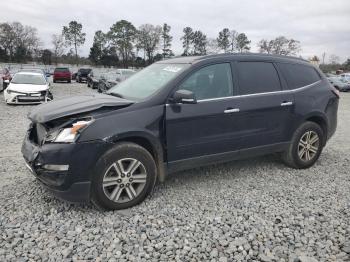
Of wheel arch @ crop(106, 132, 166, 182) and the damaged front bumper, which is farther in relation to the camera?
wheel arch @ crop(106, 132, 166, 182)

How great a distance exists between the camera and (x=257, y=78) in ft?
16.0

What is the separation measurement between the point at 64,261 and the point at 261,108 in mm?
3226

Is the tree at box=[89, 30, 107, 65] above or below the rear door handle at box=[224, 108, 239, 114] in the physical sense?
above

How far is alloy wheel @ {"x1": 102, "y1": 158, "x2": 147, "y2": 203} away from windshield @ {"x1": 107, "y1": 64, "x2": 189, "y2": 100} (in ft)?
2.89

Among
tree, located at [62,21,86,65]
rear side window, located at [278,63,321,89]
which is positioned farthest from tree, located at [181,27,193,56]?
rear side window, located at [278,63,321,89]

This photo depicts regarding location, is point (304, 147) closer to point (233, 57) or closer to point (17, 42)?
point (233, 57)

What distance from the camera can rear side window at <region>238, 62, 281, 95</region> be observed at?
15.5ft

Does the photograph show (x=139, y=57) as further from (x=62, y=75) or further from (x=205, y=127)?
(x=205, y=127)

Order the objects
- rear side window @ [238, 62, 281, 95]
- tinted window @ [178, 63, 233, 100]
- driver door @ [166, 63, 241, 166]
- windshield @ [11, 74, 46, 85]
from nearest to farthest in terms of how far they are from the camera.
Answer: driver door @ [166, 63, 241, 166] → tinted window @ [178, 63, 233, 100] → rear side window @ [238, 62, 281, 95] → windshield @ [11, 74, 46, 85]

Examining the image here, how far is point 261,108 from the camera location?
4770 millimetres

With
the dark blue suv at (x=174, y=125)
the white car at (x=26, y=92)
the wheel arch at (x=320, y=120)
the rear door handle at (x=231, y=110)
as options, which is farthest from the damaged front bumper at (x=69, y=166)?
the white car at (x=26, y=92)

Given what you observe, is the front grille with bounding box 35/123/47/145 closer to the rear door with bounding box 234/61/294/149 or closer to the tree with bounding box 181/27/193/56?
the rear door with bounding box 234/61/294/149

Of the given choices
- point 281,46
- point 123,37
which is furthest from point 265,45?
point 123,37

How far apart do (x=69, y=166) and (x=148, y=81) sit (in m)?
1.74
